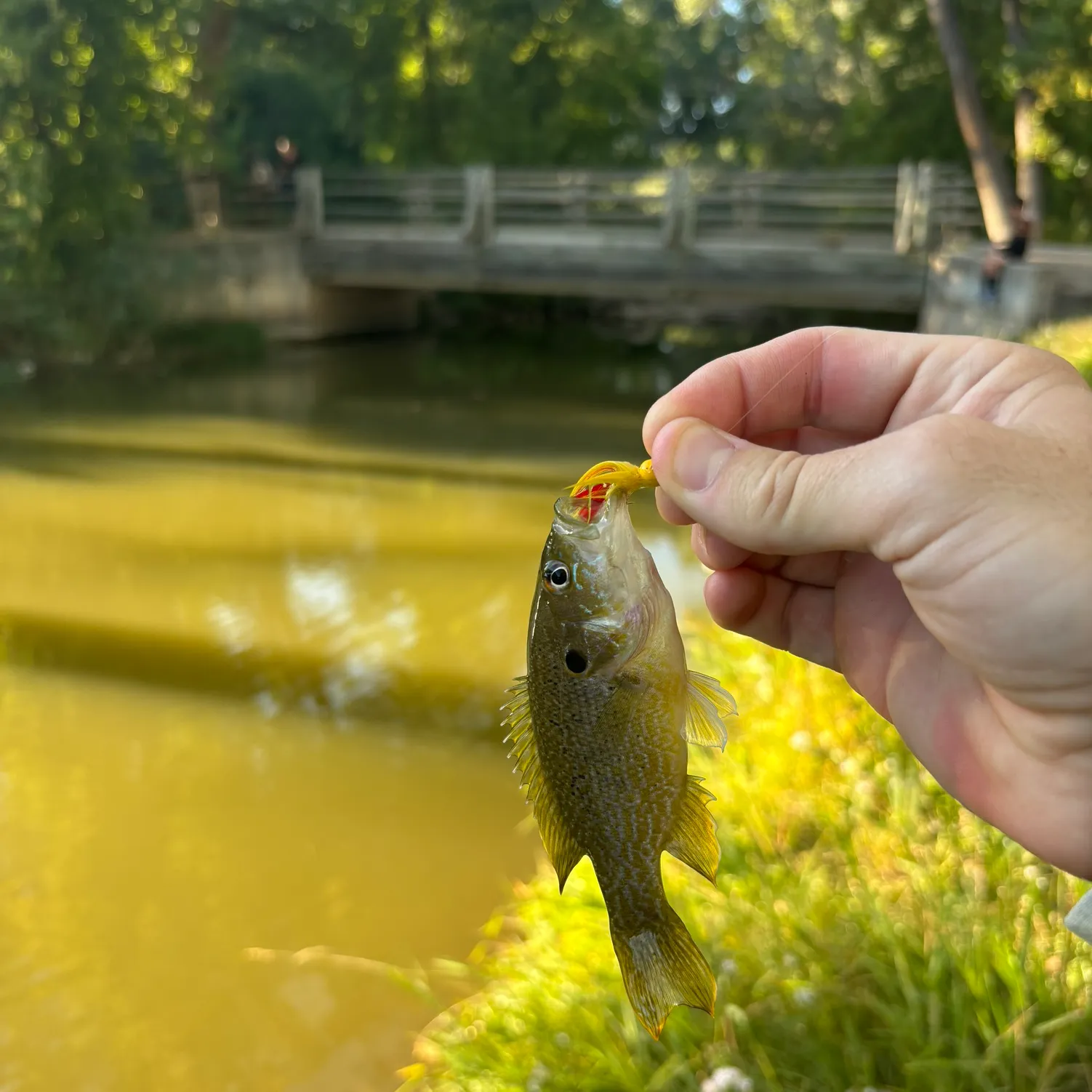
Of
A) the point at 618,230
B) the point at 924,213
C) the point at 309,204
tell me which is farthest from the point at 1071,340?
the point at 309,204

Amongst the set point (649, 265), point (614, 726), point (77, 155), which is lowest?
point (614, 726)

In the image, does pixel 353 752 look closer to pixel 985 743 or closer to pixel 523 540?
pixel 523 540

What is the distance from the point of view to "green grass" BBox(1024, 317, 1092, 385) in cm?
689

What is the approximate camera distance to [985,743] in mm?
1760

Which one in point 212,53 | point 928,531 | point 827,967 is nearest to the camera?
point 928,531

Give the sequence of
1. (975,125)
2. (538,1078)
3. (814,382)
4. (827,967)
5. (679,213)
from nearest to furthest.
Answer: (814,382) → (538,1078) → (827,967) → (975,125) → (679,213)

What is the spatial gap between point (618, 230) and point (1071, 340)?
9.48m

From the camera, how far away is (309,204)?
18438 millimetres

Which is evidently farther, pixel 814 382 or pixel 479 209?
pixel 479 209

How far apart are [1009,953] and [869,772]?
3.98 feet

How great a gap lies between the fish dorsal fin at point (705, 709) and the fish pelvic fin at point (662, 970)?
0.86 feet

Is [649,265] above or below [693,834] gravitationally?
above

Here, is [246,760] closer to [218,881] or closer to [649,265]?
[218,881]

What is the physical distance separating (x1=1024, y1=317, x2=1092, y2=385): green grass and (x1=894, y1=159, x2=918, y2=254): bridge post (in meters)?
5.06
